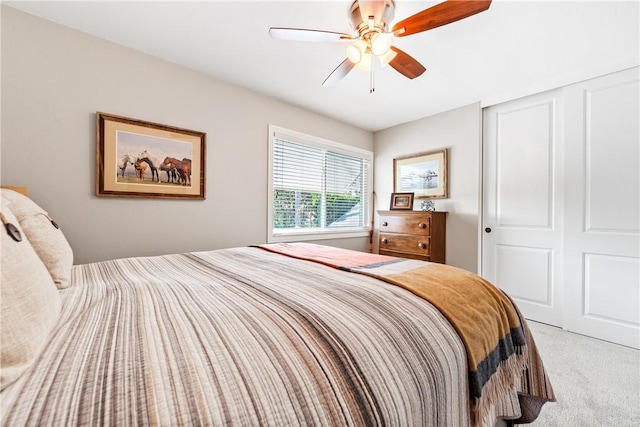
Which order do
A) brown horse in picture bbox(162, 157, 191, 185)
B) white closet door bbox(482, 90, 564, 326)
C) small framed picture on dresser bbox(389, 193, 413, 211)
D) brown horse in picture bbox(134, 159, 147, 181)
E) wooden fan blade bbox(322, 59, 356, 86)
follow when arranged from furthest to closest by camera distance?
small framed picture on dresser bbox(389, 193, 413, 211) → white closet door bbox(482, 90, 564, 326) → brown horse in picture bbox(162, 157, 191, 185) → brown horse in picture bbox(134, 159, 147, 181) → wooden fan blade bbox(322, 59, 356, 86)

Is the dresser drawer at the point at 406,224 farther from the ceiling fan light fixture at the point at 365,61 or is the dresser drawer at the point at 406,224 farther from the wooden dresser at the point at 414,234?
the ceiling fan light fixture at the point at 365,61

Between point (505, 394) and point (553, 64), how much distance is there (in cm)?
275

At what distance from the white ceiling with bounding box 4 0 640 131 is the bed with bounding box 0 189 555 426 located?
5.01 ft

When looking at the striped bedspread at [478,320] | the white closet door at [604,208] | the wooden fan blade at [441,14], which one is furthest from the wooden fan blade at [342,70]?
the white closet door at [604,208]

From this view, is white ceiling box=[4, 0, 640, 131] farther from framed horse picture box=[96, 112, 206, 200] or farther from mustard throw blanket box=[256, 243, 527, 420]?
mustard throw blanket box=[256, 243, 527, 420]

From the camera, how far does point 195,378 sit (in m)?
0.47

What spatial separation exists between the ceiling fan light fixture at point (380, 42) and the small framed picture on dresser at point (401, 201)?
215cm

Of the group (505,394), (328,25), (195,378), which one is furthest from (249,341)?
(328,25)

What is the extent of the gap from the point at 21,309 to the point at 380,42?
1831mm

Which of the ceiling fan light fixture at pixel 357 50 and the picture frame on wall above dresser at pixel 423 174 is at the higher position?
the ceiling fan light fixture at pixel 357 50

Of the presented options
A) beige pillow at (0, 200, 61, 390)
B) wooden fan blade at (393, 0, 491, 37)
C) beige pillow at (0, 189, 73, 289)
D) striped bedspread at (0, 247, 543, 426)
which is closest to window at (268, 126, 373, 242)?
wooden fan blade at (393, 0, 491, 37)

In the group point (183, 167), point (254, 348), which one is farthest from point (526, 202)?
point (183, 167)

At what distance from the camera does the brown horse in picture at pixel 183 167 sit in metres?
2.30

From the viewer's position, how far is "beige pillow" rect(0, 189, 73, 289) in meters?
0.97
